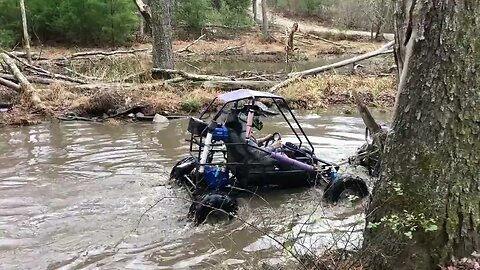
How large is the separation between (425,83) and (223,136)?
3048 mm

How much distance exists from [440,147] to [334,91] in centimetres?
1177

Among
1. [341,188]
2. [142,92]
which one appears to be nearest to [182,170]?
[341,188]

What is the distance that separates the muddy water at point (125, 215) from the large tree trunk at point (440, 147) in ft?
2.04

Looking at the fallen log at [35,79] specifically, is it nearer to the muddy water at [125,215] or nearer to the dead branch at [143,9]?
the dead branch at [143,9]

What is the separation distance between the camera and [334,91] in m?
15.9

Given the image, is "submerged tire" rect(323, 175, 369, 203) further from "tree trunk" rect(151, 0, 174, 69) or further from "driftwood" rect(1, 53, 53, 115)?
"tree trunk" rect(151, 0, 174, 69)

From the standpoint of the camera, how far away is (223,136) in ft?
22.6

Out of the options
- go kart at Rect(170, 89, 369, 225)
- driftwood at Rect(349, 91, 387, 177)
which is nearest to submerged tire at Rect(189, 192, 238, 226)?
go kart at Rect(170, 89, 369, 225)

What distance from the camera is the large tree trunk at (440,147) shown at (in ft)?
13.8

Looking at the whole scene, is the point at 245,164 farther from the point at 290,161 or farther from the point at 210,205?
the point at 210,205

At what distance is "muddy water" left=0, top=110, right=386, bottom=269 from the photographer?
18.9 ft

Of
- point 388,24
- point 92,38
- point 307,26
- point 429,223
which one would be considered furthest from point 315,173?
point 307,26

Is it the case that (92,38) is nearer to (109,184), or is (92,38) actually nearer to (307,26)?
(307,26)

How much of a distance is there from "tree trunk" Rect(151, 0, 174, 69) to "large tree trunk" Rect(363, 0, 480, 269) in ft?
40.2
